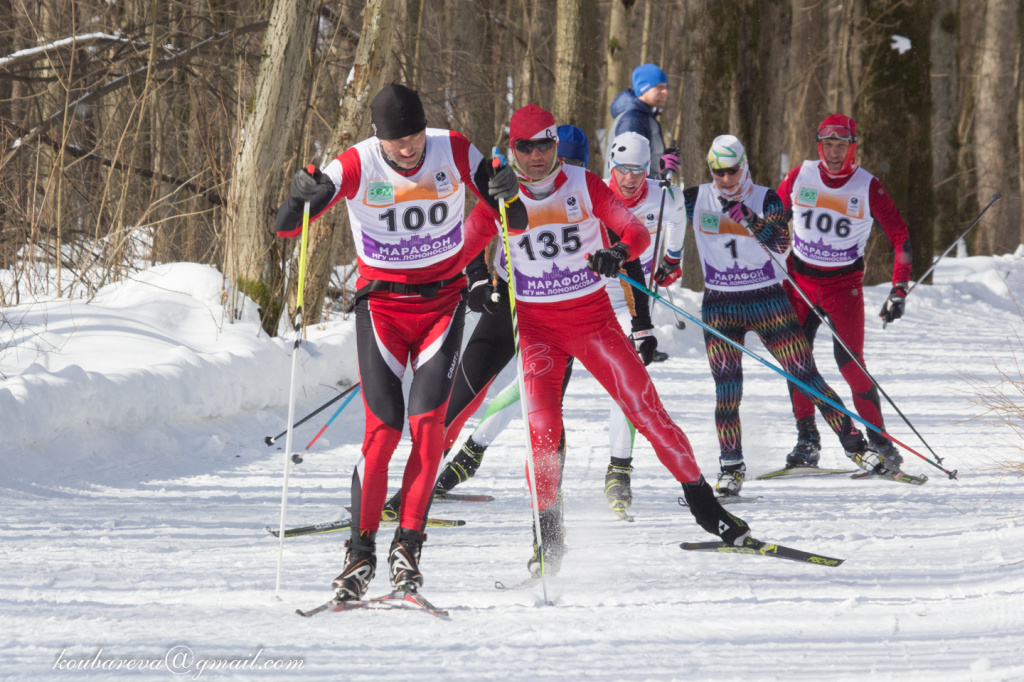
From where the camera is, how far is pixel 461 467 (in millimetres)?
5645

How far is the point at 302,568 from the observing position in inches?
166

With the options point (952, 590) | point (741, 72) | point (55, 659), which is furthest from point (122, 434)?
point (741, 72)

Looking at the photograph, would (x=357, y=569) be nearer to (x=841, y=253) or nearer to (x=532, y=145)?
(x=532, y=145)

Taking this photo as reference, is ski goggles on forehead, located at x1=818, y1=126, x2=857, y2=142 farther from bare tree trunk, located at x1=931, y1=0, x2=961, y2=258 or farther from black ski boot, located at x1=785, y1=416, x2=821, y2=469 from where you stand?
bare tree trunk, located at x1=931, y1=0, x2=961, y2=258

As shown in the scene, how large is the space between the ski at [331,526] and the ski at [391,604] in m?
0.95

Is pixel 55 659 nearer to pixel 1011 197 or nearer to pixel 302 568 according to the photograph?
pixel 302 568

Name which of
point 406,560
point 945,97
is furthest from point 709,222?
point 945,97

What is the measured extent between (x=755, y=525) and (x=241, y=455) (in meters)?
3.41

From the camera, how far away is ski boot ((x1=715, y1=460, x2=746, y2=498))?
5.83 metres

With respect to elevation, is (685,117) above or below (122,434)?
above

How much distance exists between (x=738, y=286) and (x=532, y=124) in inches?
88.5

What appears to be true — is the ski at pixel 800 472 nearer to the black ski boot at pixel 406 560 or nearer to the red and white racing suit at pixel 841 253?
the red and white racing suit at pixel 841 253

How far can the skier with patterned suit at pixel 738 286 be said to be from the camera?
5977 mm

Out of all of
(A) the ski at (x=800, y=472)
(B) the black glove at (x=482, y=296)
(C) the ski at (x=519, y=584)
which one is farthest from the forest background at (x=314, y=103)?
(C) the ski at (x=519, y=584)
